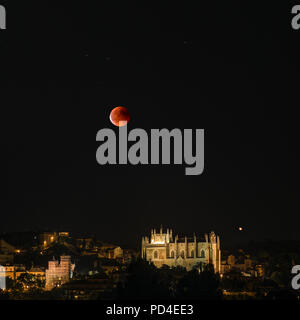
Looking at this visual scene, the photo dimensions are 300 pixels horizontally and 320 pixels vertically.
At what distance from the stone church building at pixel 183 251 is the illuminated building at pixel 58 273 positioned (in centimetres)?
916

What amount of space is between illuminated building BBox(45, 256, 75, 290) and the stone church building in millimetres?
9160

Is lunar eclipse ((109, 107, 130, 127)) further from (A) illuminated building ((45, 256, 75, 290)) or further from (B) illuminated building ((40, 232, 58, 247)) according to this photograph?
(B) illuminated building ((40, 232, 58, 247))

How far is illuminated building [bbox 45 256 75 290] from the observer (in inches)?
3001

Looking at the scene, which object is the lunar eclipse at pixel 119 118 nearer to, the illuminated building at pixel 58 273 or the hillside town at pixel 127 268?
the hillside town at pixel 127 268

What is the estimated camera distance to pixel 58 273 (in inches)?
3110

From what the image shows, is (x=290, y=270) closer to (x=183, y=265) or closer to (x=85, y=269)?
(x=183, y=265)

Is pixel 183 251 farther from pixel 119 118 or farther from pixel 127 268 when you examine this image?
pixel 119 118

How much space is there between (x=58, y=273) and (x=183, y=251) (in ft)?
50.1

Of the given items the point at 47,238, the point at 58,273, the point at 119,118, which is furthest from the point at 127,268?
the point at 47,238

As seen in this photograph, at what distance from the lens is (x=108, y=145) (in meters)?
44.7

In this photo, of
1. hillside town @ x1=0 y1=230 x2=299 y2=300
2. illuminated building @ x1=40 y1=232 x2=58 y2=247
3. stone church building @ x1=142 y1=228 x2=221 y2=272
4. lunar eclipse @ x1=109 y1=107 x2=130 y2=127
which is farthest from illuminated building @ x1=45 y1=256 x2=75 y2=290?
lunar eclipse @ x1=109 y1=107 x2=130 y2=127
